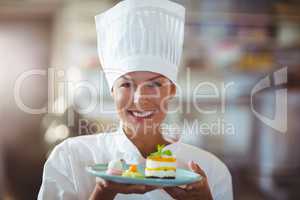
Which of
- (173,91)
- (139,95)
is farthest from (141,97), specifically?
(173,91)

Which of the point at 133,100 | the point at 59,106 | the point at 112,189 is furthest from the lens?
the point at 59,106

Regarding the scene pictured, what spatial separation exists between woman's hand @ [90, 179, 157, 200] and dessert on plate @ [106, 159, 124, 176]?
3cm

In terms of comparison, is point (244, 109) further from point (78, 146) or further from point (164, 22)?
point (78, 146)

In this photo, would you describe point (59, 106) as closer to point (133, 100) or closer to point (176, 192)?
point (133, 100)

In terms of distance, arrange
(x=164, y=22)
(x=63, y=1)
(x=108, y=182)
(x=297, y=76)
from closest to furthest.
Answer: (x=108, y=182) < (x=164, y=22) < (x=63, y=1) < (x=297, y=76)

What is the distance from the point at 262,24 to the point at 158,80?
0.48m

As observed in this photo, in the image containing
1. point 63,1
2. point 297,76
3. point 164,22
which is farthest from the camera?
point 297,76

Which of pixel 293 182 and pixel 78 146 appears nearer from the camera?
pixel 78 146

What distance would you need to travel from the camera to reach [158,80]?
1.20 m

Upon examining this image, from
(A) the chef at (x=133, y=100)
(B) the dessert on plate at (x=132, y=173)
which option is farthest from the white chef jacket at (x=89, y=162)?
(B) the dessert on plate at (x=132, y=173)

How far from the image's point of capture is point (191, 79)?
138 centimetres

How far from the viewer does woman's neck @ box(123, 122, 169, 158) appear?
48.5 inches

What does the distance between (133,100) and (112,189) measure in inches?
9.3

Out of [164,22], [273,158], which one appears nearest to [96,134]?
[164,22]
